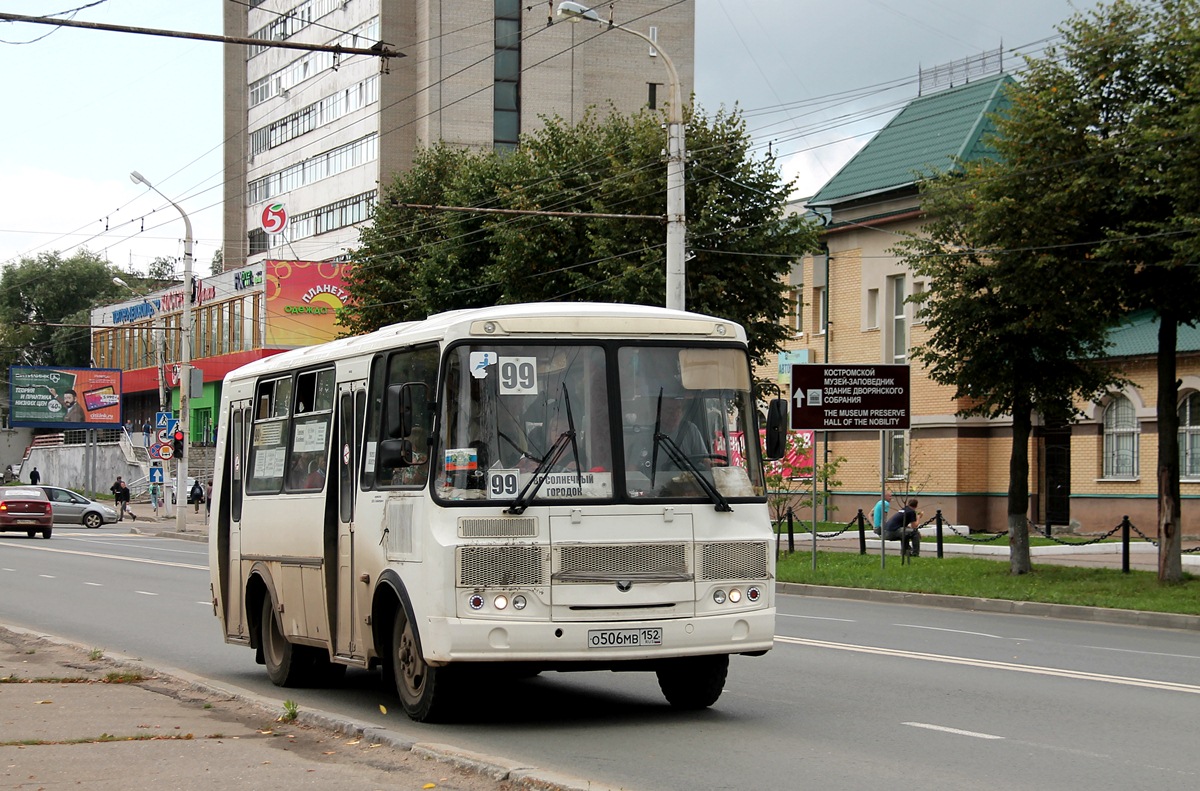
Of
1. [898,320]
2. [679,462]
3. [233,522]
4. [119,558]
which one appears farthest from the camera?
[898,320]

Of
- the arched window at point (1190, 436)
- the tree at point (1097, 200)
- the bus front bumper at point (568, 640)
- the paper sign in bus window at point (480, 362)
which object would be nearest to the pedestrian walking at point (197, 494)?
the arched window at point (1190, 436)

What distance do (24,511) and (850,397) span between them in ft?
94.6

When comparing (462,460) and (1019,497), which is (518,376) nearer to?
(462,460)

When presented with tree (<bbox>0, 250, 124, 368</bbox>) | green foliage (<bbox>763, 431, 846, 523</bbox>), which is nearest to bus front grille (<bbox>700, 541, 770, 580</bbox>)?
green foliage (<bbox>763, 431, 846, 523</bbox>)

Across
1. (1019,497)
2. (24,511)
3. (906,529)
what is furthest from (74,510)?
(1019,497)

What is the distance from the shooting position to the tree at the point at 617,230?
116ft

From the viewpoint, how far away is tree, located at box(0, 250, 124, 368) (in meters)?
120

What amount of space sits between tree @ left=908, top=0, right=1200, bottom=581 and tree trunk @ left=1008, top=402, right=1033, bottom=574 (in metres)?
1.66

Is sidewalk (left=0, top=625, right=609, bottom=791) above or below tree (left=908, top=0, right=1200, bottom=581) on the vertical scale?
below

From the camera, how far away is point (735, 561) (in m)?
10.7

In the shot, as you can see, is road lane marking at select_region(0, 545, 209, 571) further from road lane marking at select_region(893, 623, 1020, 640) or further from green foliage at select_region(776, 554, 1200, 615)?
road lane marking at select_region(893, 623, 1020, 640)

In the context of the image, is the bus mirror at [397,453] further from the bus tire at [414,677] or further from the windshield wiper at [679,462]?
the windshield wiper at [679,462]

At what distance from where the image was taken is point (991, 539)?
127 ft

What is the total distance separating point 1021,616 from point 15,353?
109m
